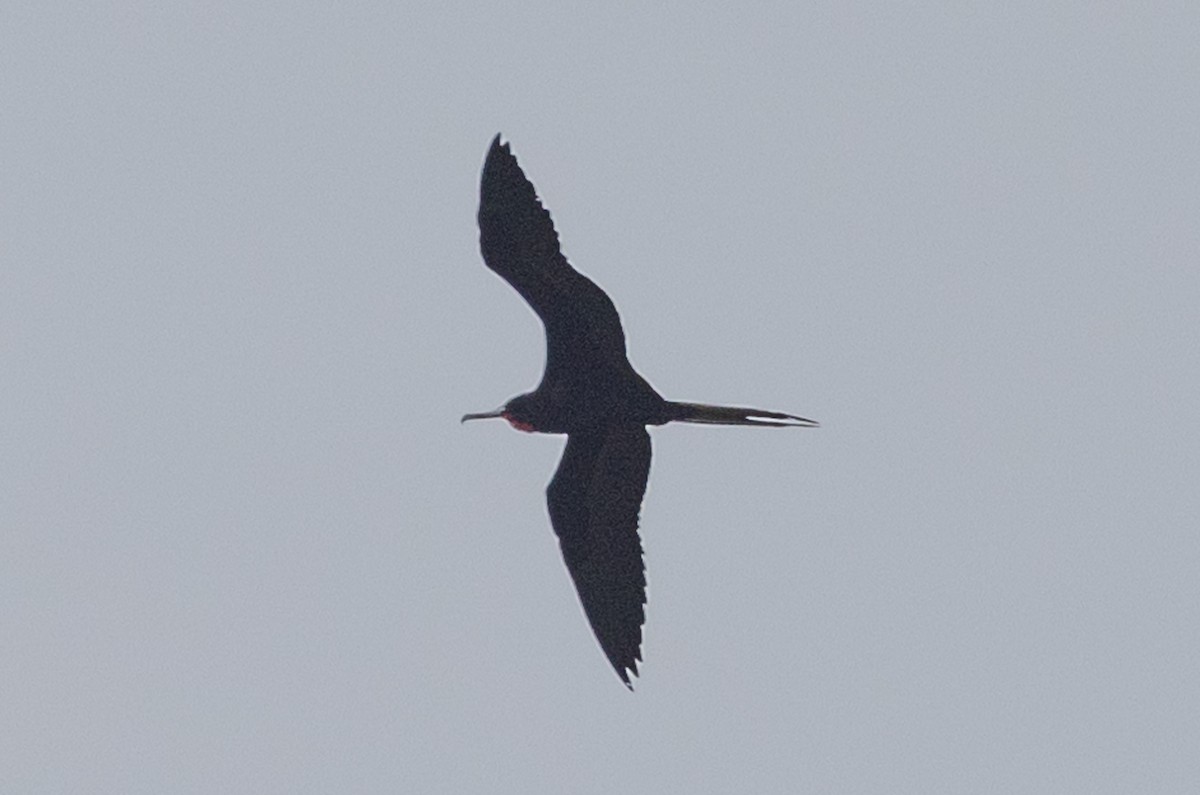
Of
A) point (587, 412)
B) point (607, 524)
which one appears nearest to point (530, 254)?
point (587, 412)

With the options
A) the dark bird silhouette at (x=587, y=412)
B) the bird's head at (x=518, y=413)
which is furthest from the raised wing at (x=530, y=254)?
the bird's head at (x=518, y=413)

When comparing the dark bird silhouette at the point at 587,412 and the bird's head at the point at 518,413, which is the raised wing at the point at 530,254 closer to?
the dark bird silhouette at the point at 587,412

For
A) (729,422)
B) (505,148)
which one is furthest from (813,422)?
(505,148)

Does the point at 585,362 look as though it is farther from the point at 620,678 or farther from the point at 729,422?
the point at 620,678

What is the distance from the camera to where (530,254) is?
1480cm

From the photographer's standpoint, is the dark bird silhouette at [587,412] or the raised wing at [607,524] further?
the raised wing at [607,524]

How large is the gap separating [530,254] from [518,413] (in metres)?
1.11

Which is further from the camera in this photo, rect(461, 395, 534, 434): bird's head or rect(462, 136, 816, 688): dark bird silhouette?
rect(461, 395, 534, 434): bird's head

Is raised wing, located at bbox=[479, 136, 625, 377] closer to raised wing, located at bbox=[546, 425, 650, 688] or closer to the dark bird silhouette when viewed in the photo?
the dark bird silhouette

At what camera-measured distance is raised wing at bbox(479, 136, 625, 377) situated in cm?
1475

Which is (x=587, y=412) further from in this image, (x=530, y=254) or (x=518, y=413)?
(x=530, y=254)

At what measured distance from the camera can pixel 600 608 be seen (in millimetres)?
15406

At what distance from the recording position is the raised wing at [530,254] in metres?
14.8

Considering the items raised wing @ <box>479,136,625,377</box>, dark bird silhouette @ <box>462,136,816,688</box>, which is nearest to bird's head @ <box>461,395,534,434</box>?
dark bird silhouette @ <box>462,136,816,688</box>
